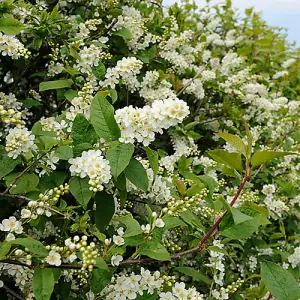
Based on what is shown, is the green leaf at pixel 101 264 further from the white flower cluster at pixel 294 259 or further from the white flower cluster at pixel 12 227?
the white flower cluster at pixel 294 259

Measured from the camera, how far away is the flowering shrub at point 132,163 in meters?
1.47

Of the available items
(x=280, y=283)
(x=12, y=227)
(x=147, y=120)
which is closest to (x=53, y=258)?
(x=12, y=227)

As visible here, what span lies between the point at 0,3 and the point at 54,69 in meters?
0.46

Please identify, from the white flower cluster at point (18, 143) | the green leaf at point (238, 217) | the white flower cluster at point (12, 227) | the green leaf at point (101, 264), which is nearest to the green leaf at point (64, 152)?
the white flower cluster at point (18, 143)

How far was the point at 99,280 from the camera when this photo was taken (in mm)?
1499

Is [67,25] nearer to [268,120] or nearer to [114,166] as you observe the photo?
[114,166]

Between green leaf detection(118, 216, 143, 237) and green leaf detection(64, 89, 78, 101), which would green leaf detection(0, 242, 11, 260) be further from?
green leaf detection(64, 89, 78, 101)

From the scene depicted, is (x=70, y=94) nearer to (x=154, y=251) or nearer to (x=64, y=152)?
(x=64, y=152)

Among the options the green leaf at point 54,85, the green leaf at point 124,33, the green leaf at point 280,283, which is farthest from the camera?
the green leaf at point 124,33

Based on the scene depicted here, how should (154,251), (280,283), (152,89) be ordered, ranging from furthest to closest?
(152,89) → (280,283) → (154,251)

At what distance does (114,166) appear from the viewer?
4.61 feet

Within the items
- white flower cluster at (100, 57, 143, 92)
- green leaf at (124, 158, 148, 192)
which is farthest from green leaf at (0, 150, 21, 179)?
white flower cluster at (100, 57, 143, 92)

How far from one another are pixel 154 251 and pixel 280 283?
522 millimetres

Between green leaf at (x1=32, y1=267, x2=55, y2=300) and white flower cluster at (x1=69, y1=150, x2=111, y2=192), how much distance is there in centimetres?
28
